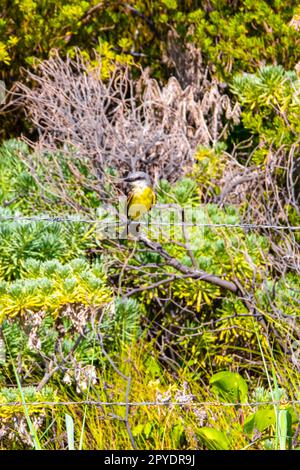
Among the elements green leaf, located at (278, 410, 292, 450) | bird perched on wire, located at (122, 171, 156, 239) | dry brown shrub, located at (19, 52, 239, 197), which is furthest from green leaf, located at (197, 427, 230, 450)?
dry brown shrub, located at (19, 52, 239, 197)

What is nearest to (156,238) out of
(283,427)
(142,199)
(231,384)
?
(142,199)

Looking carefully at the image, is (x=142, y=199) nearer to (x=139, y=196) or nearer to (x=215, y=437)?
(x=139, y=196)

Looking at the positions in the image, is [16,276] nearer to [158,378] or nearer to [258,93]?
[158,378]

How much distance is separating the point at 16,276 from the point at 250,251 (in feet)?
4.01

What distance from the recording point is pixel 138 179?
16.8 ft

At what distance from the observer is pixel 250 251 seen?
4.91 m

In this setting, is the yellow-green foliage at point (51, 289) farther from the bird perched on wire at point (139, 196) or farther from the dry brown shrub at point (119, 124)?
the dry brown shrub at point (119, 124)

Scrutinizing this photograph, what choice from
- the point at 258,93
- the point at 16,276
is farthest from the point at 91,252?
the point at 258,93

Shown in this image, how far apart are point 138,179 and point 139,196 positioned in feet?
0.46

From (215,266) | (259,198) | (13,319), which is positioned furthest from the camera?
(259,198)

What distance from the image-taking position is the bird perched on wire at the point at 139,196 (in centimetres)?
503

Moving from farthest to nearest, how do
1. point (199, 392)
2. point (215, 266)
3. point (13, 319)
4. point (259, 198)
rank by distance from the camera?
point (259, 198) → point (215, 266) → point (199, 392) → point (13, 319)

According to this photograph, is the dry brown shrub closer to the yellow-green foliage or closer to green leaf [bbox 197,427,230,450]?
the yellow-green foliage

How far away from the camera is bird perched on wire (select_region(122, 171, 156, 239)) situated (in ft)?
16.5
